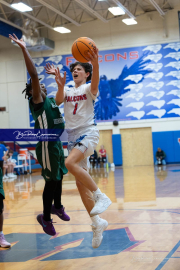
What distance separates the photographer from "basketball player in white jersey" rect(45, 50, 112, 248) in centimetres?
392

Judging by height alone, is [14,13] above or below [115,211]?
above

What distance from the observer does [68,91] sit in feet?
14.3

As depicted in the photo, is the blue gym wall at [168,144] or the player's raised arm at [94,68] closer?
the player's raised arm at [94,68]

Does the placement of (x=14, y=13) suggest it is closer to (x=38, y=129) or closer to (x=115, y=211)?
(x=115, y=211)

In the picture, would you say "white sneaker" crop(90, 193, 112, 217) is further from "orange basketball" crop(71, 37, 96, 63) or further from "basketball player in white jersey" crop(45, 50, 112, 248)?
"orange basketball" crop(71, 37, 96, 63)

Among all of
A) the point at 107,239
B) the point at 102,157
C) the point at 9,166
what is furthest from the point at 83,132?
the point at 102,157

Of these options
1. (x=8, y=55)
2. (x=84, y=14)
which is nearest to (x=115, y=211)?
(x=84, y=14)

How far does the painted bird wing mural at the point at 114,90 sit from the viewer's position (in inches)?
814

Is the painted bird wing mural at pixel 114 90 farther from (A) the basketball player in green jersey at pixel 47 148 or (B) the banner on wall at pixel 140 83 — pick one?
(A) the basketball player in green jersey at pixel 47 148

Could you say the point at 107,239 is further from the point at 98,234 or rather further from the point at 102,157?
the point at 102,157

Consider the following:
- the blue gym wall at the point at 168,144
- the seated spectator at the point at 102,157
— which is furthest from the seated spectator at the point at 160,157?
the seated spectator at the point at 102,157

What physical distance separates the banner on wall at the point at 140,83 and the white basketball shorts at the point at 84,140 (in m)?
16.5

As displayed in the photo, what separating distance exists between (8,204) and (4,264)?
4590 millimetres

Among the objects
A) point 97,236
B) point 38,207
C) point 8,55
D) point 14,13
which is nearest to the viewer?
point 97,236
